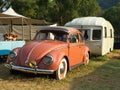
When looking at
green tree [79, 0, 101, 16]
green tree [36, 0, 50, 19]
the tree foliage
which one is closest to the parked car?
the tree foliage

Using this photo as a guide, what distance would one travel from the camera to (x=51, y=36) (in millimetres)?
10641

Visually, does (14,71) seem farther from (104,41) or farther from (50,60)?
(104,41)

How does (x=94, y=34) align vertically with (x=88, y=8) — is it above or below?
below

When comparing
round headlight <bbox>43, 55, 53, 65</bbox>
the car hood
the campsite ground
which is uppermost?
the car hood

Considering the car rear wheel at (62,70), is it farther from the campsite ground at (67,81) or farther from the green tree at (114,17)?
the green tree at (114,17)

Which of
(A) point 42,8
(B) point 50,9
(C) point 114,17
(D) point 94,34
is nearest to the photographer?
(D) point 94,34

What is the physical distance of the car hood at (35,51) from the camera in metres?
8.99

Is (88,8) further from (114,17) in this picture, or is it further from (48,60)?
(48,60)

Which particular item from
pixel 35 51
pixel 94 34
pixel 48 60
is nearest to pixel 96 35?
pixel 94 34

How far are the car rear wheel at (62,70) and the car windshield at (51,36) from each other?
1024 millimetres

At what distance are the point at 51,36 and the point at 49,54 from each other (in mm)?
1737

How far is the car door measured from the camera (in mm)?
10330

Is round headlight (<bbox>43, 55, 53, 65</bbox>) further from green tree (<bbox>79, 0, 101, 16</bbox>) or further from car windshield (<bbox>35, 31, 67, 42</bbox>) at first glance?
green tree (<bbox>79, 0, 101, 16</bbox>)

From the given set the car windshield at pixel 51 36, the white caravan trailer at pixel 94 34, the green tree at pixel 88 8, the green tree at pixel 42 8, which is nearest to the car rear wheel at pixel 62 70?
the car windshield at pixel 51 36
